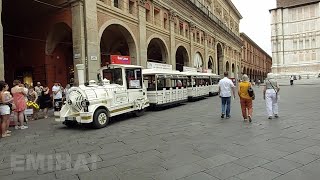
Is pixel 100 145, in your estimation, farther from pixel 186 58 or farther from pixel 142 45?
pixel 186 58

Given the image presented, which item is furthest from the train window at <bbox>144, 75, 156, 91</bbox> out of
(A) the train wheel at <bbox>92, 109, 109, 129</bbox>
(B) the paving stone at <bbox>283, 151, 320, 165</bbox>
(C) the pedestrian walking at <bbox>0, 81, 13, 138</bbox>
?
(B) the paving stone at <bbox>283, 151, 320, 165</bbox>

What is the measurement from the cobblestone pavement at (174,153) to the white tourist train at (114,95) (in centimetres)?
102

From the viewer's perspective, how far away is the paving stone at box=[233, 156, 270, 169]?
Result: 437 centimetres

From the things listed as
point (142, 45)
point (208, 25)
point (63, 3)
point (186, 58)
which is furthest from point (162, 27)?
point (208, 25)

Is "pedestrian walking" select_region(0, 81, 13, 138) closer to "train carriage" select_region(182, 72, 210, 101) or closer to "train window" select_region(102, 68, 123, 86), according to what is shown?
"train window" select_region(102, 68, 123, 86)

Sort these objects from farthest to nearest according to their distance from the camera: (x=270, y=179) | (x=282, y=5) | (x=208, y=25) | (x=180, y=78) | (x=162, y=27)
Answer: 1. (x=282, y=5)
2. (x=208, y=25)
3. (x=162, y=27)
4. (x=180, y=78)
5. (x=270, y=179)

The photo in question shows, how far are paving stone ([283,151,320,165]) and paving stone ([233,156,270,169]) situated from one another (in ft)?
1.57

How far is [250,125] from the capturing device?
787cm

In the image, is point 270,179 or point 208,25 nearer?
point 270,179

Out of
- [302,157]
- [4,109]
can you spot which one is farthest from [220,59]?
[302,157]

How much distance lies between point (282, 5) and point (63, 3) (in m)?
59.3

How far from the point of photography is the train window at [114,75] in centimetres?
1076

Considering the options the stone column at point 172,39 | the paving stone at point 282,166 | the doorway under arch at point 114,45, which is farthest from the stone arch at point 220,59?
the paving stone at point 282,166

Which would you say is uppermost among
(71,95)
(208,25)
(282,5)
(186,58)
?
(282,5)
